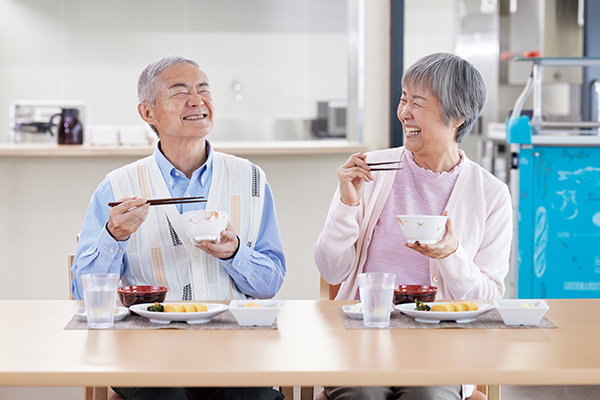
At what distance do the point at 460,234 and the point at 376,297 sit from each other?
0.57 meters

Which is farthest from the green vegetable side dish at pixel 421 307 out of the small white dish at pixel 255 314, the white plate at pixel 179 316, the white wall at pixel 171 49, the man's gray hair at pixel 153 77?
the white wall at pixel 171 49

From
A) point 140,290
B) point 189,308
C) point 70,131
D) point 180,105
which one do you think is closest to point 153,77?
point 180,105

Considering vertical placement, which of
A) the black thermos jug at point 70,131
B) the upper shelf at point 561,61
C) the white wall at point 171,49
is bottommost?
the black thermos jug at point 70,131

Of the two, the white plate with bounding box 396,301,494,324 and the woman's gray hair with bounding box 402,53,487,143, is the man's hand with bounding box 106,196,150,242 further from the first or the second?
the woman's gray hair with bounding box 402,53,487,143

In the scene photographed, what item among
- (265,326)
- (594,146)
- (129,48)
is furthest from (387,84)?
(129,48)

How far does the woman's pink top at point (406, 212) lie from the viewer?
173cm

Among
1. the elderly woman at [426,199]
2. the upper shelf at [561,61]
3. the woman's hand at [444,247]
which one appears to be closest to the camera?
the woman's hand at [444,247]

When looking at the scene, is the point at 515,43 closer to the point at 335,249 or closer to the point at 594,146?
the point at 594,146

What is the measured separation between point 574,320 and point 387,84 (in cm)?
205

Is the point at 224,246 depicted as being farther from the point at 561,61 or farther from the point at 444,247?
the point at 561,61

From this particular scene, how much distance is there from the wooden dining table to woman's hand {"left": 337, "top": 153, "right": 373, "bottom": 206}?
426 mm

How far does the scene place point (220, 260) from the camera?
5.46 ft

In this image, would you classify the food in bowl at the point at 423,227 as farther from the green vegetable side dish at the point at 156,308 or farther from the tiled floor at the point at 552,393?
the tiled floor at the point at 552,393

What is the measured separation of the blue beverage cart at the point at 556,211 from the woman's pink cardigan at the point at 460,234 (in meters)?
1.24
